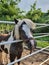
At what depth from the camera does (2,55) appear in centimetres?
552

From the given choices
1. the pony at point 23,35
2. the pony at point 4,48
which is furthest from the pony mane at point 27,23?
the pony at point 4,48

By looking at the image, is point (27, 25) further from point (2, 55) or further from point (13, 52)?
point (2, 55)

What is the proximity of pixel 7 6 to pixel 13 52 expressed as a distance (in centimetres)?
933

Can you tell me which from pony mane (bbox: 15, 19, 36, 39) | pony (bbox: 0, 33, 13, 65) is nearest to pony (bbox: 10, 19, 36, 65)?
pony mane (bbox: 15, 19, 36, 39)

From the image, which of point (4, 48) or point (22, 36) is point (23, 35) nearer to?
point (22, 36)

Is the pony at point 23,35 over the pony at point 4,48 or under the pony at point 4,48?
over

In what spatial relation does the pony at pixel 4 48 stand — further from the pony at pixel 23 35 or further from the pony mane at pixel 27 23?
the pony mane at pixel 27 23

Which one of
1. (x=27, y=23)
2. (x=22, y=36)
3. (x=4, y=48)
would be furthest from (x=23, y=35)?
(x=4, y=48)

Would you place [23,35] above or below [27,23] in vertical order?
below

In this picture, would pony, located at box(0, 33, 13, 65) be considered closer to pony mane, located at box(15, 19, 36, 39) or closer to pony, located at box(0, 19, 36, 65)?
pony, located at box(0, 19, 36, 65)

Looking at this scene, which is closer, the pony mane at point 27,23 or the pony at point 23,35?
the pony at point 23,35

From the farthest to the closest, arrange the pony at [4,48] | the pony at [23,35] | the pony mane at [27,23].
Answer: the pony at [4,48] → the pony mane at [27,23] → the pony at [23,35]

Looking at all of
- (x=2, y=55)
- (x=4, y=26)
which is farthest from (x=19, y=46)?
(x=4, y=26)

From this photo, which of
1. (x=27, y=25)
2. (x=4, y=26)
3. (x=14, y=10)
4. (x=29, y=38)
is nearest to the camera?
(x=29, y=38)
